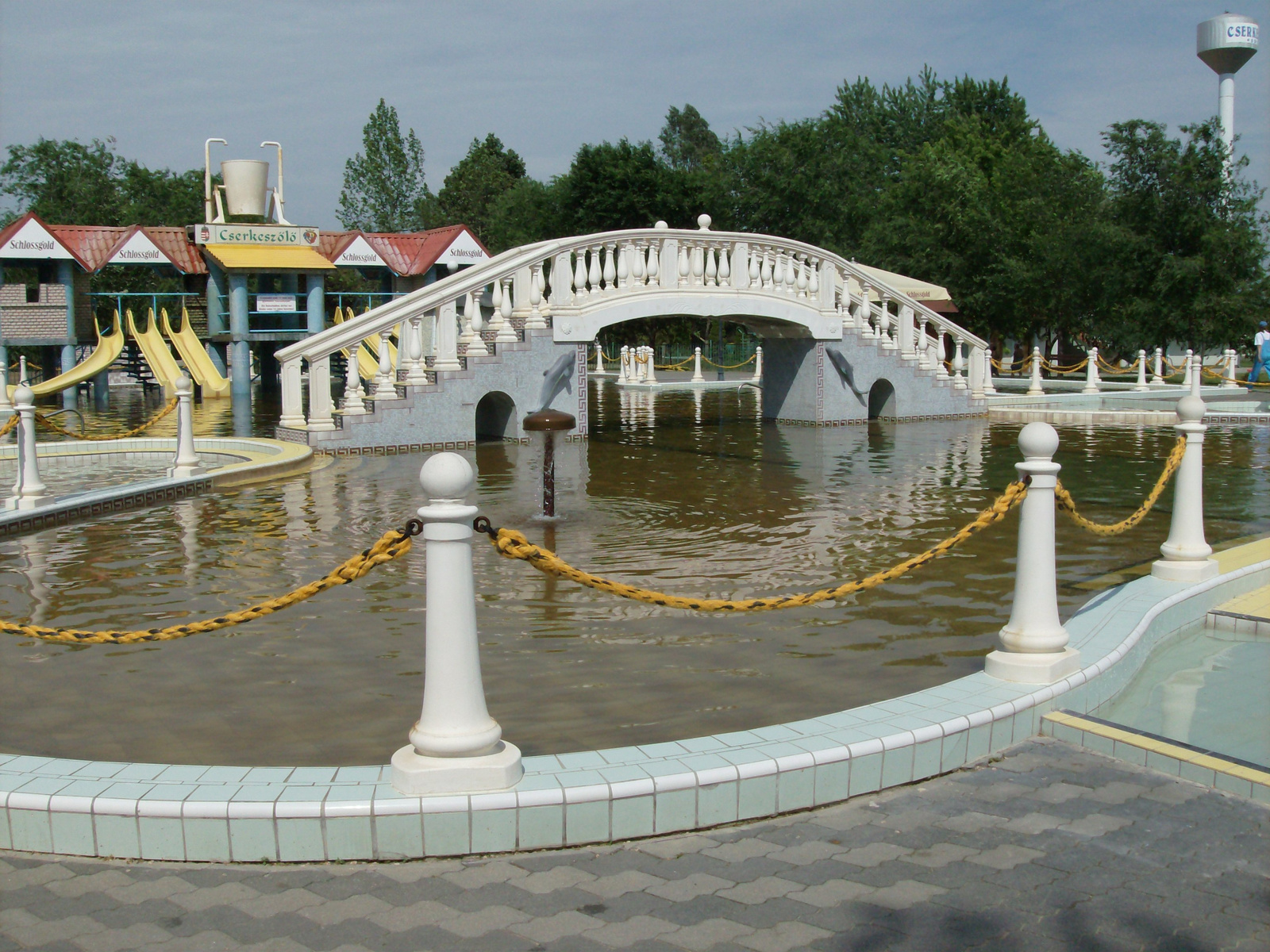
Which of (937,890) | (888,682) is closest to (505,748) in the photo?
(937,890)

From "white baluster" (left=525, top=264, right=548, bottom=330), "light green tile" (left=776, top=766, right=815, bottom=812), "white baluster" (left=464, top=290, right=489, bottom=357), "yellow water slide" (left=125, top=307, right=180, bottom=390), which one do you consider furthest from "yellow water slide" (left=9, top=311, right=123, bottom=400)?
"light green tile" (left=776, top=766, right=815, bottom=812)

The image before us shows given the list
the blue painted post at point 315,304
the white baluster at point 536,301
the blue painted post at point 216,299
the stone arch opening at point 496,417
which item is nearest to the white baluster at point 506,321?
the white baluster at point 536,301

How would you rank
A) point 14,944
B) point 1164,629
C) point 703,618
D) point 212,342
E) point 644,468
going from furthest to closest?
point 212,342 → point 644,468 → point 703,618 → point 1164,629 → point 14,944

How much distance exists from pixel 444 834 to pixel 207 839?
0.84m

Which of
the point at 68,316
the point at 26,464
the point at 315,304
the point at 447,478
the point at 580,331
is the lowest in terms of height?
the point at 26,464

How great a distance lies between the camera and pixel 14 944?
11.5ft

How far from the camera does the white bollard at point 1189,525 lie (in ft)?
25.8

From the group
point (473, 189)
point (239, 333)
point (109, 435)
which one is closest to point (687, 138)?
point (473, 189)

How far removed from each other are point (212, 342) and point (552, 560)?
3549 centimetres

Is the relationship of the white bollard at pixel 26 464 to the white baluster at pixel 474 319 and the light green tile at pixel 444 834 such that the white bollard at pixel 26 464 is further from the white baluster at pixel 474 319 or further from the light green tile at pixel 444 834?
the light green tile at pixel 444 834

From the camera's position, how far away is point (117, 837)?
13.5ft

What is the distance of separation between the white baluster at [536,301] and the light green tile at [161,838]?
1479cm

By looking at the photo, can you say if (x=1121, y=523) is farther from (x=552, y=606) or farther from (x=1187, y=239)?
(x=1187, y=239)

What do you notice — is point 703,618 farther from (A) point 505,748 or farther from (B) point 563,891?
(B) point 563,891
